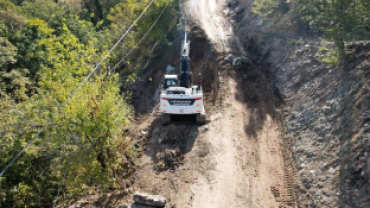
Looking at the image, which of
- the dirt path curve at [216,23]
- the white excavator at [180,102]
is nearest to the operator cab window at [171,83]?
the white excavator at [180,102]

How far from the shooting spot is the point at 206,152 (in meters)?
3.51

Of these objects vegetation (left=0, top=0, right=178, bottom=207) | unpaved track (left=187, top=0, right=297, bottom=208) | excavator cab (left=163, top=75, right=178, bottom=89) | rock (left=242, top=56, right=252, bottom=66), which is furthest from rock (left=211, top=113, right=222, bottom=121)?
vegetation (left=0, top=0, right=178, bottom=207)

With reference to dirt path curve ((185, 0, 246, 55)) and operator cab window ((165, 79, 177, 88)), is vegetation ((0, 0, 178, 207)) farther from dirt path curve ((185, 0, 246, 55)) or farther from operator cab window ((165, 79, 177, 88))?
dirt path curve ((185, 0, 246, 55))

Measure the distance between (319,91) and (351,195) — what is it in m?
1.67

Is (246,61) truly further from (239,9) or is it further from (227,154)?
(239,9)

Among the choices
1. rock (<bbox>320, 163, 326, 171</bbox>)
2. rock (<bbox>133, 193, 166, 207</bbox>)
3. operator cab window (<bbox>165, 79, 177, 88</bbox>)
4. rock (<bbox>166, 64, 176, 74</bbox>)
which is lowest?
rock (<bbox>133, 193, 166, 207</bbox>)

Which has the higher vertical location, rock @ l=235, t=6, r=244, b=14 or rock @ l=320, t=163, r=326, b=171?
rock @ l=235, t=6, r=244, b=14

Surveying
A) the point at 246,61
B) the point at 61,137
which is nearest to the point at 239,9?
the point at 246,61

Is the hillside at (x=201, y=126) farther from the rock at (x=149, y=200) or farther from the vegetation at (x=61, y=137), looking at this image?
the rock at (x=149, y=200)

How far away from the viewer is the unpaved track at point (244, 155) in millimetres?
2863

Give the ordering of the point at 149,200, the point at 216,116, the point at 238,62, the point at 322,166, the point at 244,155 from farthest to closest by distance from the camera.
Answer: the point at 238,62
the point at 216,116
the point at 244,155
the point at 322,166
the point at 149,200

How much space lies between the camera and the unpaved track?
286cm

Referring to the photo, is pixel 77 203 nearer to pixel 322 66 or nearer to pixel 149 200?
pixel 149 200

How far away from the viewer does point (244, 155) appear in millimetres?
3418
